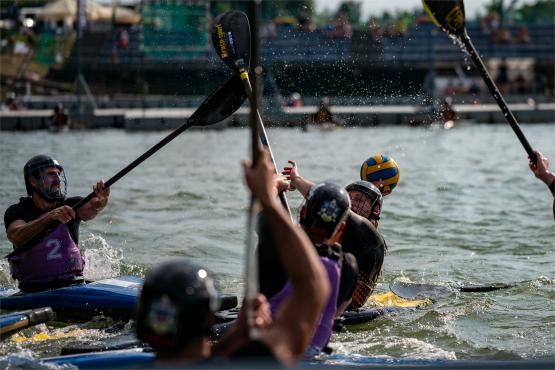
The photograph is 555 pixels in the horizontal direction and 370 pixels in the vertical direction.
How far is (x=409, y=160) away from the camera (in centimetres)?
2530

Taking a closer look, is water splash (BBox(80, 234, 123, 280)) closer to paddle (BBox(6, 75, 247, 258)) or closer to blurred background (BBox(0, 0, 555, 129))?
paddle (BBox(6, 75, 247, 258))

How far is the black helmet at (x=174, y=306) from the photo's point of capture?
12.4 feet

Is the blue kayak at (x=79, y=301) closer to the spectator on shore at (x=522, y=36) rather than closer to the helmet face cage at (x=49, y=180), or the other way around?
the helmet face cage at (x=49, y=180)

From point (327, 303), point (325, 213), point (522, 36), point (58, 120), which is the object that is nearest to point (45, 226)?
point (327, 303)

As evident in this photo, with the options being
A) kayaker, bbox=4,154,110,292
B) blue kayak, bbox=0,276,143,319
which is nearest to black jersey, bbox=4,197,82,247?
kayaker, bbox=4,154,110,292

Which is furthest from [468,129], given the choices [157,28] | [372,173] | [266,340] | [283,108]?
[266,340]

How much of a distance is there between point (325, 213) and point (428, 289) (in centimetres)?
486

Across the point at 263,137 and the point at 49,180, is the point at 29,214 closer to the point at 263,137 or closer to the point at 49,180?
the point at 49,180

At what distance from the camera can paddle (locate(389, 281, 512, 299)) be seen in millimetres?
9312

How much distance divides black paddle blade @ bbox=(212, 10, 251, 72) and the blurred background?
23.1m

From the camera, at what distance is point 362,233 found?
7.39 m

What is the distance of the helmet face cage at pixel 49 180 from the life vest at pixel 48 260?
258mm

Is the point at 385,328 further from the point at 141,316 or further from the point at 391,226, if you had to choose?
the point at 391,226

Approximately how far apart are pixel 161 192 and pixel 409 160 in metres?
8.62
